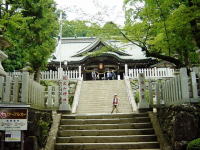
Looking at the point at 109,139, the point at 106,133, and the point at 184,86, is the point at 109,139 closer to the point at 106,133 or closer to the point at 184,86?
the point at 106,133

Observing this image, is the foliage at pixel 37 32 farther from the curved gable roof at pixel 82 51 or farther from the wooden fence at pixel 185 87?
the wooden fence at pixel 185 87

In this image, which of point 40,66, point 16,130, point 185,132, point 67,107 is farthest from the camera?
point 40,66

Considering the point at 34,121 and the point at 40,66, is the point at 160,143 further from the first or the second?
the point at 40,66

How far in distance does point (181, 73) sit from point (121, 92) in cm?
1199

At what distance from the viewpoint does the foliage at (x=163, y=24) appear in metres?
7.61

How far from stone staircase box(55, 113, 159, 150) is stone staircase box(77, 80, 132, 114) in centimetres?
435

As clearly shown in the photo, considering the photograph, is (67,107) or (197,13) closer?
(197,13)

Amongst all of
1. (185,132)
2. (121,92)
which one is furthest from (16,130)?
(121,92)

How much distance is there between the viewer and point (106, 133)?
8.86 meters

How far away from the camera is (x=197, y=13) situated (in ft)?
23.5

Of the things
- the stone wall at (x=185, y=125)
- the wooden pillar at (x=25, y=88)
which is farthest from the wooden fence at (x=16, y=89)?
the stone wall at (x=185, y=125)

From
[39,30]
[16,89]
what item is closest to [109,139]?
[16,89]

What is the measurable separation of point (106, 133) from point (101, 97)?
9.28 m

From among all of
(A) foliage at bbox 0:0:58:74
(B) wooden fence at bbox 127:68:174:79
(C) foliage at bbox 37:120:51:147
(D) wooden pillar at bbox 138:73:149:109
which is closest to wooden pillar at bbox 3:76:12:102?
(C) foliage at bbox 37:120:51:147
